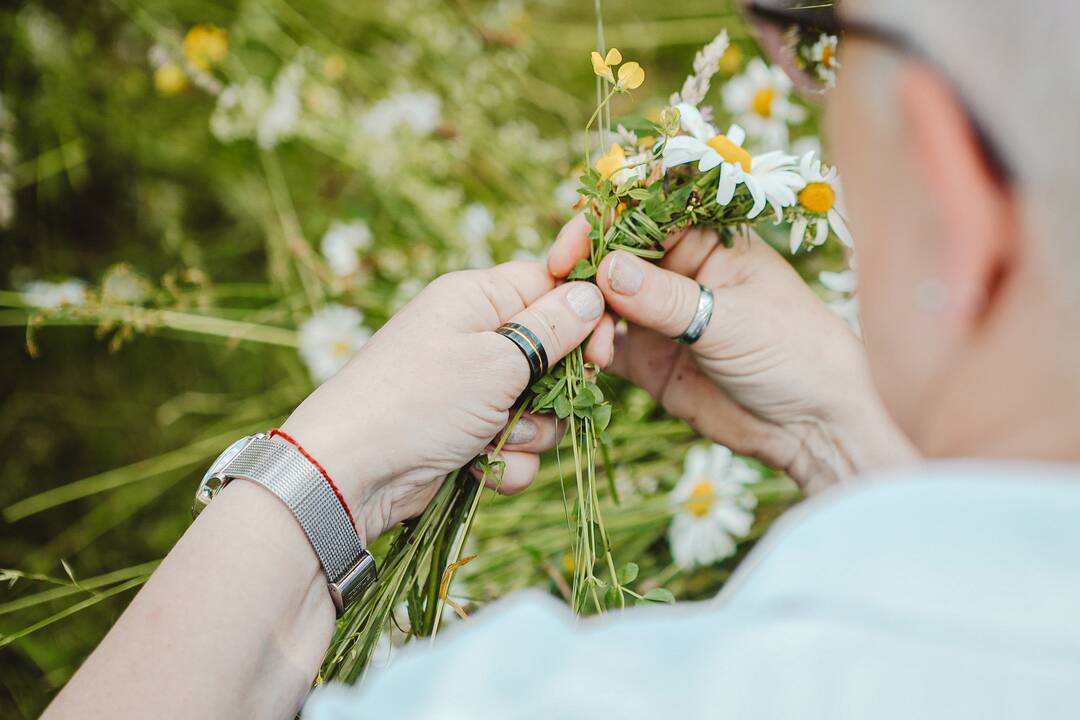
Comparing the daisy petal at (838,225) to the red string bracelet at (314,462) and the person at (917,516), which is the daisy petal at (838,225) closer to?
the person at (917,516)

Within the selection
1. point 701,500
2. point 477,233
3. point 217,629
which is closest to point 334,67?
point 477,233

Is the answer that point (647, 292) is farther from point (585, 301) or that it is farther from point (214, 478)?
point (214, 478)

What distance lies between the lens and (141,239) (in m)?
1.72

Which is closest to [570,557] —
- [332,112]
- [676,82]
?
[332,112]

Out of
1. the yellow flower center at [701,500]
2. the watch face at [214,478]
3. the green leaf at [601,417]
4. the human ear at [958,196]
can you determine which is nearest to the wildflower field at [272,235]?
the yellow flower center at [701,500]

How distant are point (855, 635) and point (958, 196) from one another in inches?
8.6

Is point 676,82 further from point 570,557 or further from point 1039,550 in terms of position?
point 1039,550

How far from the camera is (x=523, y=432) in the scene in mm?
819

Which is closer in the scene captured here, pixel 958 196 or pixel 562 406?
pixel 958 196

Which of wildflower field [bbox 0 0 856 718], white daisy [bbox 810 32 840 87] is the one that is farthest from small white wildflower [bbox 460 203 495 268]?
white daisy [bbox 810 32 840 87]

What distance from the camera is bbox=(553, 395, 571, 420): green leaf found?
0.75 m

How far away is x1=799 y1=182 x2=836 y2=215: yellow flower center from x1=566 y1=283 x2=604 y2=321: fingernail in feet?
0.68

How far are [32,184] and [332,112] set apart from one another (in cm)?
80

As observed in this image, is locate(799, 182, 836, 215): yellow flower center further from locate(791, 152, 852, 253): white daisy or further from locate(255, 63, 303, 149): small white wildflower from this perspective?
locate(255, 63, 303, 149): small white wildflower
